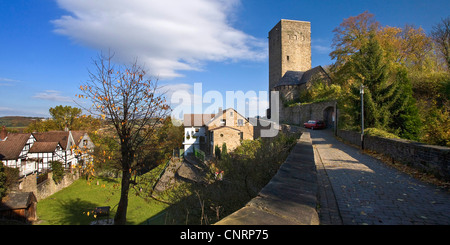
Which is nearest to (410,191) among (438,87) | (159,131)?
(159,131)

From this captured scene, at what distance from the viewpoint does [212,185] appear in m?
6.05

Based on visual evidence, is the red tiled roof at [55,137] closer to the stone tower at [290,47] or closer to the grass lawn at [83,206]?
the grass lawn at [83,206]

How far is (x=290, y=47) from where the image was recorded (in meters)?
45.2

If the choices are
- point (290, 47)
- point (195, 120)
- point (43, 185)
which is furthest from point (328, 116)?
point (43, 185)

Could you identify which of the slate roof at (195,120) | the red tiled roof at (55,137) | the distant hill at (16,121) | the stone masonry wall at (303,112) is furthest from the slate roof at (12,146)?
the stone masonry wall at (303,112)

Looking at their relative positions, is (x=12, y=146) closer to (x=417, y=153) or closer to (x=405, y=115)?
(x=417, y=153)

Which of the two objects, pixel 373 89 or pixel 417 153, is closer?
pixel 417 153

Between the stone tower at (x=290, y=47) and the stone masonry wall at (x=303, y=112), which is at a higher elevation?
the stone tower at (x=290, y=47)

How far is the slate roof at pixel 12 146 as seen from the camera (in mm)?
24828

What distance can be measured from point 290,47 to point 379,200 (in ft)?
147

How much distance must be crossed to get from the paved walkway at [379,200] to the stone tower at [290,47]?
4033cm

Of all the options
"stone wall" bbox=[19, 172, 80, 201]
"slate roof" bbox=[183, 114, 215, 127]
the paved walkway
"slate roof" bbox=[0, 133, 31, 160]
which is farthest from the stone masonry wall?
"slate roof" bbox=[0, 133, 31, 160]

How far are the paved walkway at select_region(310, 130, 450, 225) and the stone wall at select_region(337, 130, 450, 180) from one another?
677mm
